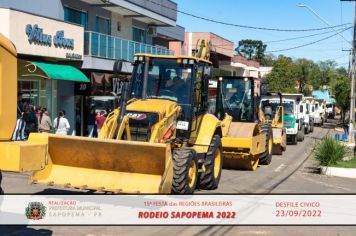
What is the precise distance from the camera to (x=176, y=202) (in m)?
9.85

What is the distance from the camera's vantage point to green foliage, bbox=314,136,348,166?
16.6 metres

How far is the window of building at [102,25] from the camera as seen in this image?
27922 millimetres

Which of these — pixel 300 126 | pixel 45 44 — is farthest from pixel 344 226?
pixel 300 126

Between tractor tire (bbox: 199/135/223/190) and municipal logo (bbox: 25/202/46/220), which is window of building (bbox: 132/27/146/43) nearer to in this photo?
tractor tire (bbox: 199/135/223/190)

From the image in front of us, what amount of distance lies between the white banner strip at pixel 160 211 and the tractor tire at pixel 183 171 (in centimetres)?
17

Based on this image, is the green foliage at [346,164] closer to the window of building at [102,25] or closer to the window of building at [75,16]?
the window of building at [75,16]

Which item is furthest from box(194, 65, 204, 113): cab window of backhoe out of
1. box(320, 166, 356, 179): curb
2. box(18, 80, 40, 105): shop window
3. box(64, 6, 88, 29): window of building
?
box(64, 6, 88, 29): window of building

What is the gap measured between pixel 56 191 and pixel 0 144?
5664 millimetres

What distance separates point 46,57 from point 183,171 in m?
13.2

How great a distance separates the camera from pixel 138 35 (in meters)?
33.5

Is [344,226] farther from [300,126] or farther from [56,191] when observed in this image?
[300,126]

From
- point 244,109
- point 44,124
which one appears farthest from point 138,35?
point 244,109

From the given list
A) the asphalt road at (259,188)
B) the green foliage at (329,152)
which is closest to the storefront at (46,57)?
the asphalt road at (259,188)

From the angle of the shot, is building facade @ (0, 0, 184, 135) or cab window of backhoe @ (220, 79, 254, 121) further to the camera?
building facade @ (0, 0, 184, 135)
